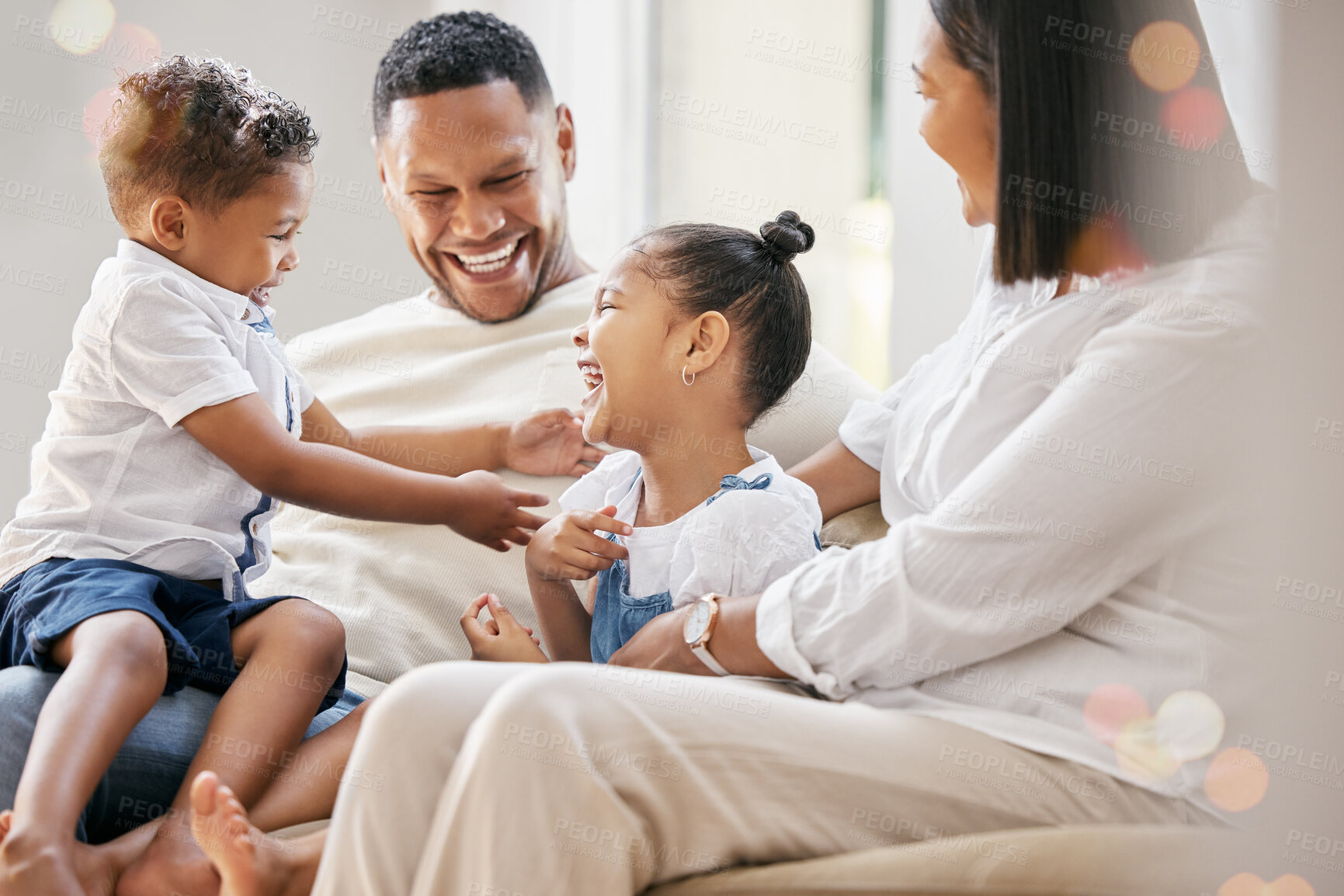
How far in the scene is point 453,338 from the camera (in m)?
1.85

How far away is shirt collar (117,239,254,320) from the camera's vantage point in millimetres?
1299

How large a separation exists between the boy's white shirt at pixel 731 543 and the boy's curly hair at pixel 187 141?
0.64 meters

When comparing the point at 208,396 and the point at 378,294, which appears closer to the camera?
the point at 208,396

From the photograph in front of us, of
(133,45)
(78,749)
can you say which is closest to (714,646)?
(78,749)

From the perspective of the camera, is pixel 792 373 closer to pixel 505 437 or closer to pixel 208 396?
pixel 505 437

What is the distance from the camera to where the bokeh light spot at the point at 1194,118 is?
1.04m

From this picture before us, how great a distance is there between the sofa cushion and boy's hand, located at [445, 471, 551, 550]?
64cm

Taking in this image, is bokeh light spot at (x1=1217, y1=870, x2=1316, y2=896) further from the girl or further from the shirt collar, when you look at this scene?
the shirt collar

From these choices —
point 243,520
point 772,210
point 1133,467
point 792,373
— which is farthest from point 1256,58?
point 772,210

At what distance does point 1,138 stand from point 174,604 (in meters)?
1.72

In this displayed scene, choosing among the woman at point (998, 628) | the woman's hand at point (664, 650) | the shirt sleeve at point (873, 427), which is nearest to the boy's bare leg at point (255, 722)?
the woman at point (998, 628)

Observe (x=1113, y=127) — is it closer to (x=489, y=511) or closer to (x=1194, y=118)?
(x=1194, y=118)

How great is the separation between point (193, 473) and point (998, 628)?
36.4 inches

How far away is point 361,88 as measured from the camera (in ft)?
9.03
